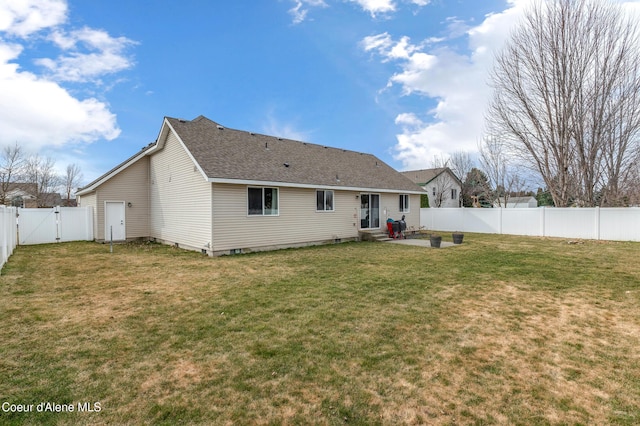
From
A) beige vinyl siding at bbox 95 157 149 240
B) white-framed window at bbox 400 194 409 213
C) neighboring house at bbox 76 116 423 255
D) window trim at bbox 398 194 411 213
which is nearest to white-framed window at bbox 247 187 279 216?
neighboring house at bbox 76 116 423 255

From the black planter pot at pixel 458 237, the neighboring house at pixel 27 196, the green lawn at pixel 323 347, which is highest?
the neighboring house at pixel 27 196

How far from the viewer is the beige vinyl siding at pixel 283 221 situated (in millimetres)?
11070

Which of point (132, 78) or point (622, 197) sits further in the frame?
point (622, 197)

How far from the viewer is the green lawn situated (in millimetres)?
2701

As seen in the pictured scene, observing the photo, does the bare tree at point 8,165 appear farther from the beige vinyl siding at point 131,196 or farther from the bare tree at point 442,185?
the bare tree at point 442,185

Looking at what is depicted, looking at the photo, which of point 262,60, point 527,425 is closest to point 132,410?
point 527,425

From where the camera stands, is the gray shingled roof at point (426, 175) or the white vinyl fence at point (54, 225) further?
the gray shingled roof at point (426, 175)

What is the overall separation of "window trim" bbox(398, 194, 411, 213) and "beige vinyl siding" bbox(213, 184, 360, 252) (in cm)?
384

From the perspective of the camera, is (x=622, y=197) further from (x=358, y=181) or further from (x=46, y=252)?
(x=46, y=252)

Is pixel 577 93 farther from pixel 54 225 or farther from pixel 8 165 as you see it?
pixel 8 165

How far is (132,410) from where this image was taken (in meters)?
2.65

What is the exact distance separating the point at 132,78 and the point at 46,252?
905cm

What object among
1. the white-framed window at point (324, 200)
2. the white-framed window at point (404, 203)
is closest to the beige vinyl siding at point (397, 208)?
the white-framed window at point (404, 203)

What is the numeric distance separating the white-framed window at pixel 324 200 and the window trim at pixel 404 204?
219 inches
